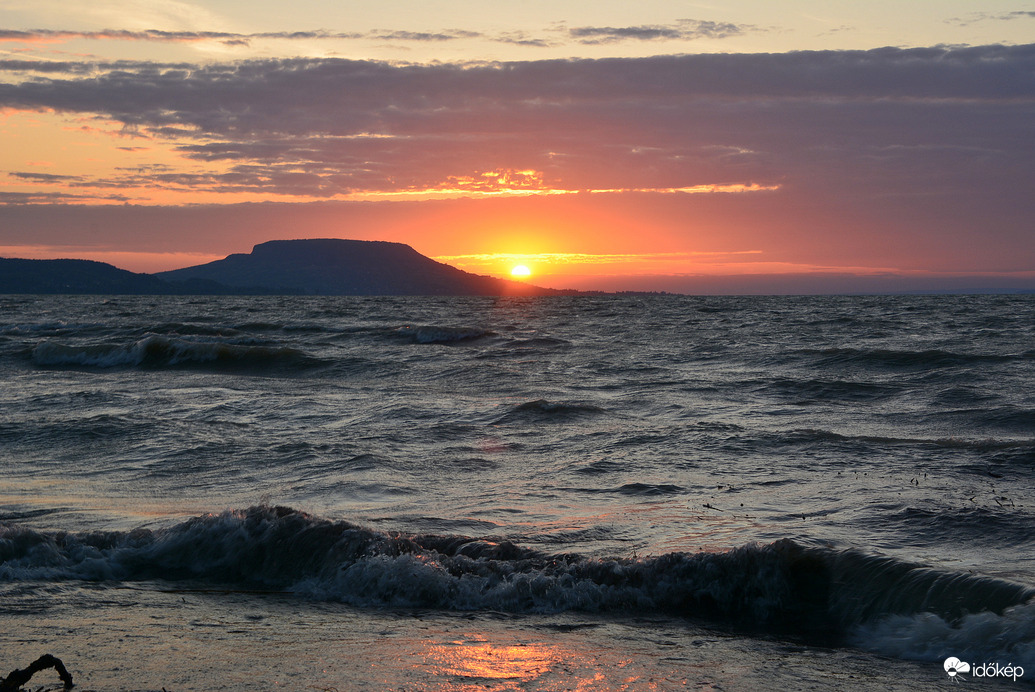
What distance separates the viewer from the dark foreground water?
5070mm

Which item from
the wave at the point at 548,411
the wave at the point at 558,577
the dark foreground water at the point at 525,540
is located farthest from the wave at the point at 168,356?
the wave at the point at 558,577

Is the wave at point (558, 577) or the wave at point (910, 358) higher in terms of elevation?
the wave at point (910, 358)

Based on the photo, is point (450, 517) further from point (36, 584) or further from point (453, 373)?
point (453, 373)

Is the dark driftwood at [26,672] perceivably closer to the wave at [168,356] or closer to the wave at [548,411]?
the wave at [548,411]

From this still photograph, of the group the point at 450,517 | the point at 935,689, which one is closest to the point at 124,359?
the point at 450,517

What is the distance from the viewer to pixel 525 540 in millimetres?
7348

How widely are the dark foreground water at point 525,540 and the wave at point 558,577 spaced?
0.02 meters

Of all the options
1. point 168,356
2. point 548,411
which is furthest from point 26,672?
point 168,356

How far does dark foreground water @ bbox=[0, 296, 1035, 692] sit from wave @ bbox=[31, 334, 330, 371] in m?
9.02

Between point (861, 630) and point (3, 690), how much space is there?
513 cm

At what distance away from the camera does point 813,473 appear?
388 inches

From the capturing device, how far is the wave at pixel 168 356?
26.2m

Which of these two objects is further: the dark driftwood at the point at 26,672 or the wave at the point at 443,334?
the wave at the point at 443,334

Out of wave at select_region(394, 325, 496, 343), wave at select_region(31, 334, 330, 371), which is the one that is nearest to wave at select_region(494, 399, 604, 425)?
wave at select_region(31, 334, 330, 371)
